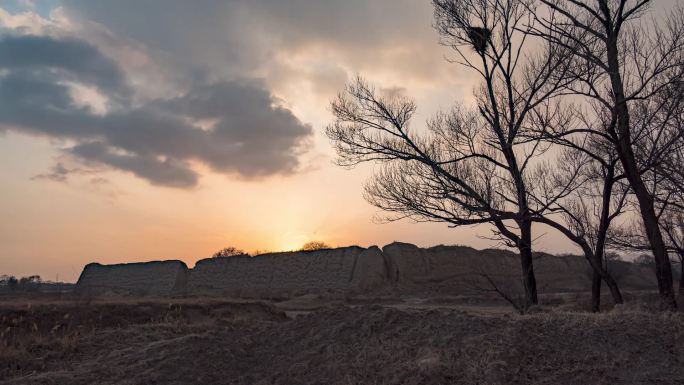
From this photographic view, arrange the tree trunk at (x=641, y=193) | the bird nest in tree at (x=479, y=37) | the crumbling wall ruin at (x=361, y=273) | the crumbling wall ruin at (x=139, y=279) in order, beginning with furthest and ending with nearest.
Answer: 1. the crumbling wall ruin at (x=139, y=279)
2. the crumbling wall ruin at (x=361, y=273)
3. the bird nest in tree at (x=479, y=37)
4. the tree trunk at (x=641, y=193)

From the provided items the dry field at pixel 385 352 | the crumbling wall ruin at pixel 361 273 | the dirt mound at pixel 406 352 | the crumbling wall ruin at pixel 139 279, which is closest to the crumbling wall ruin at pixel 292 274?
the crumbling wall ruin at pixel 361 273

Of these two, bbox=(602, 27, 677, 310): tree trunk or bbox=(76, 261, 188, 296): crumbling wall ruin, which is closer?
bbox=(602, 27, 677, 310): tree trunk

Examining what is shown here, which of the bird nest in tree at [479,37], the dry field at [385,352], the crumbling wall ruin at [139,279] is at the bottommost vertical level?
the dry field at [385,352]

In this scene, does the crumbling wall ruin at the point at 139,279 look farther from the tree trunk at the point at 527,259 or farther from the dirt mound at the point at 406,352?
the dirt mound at the point at 406,352

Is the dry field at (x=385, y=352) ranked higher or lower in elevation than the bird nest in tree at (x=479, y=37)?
lower

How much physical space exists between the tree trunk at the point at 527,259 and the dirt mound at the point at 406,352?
550cm

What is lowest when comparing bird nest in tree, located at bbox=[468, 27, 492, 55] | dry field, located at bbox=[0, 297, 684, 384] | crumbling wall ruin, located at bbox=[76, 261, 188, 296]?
dry field, located at bbox=[0, 297, 684, 384]

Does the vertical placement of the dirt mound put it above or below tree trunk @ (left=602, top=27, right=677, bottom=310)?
below

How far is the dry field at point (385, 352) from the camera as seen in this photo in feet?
17.6

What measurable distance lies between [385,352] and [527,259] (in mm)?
7260

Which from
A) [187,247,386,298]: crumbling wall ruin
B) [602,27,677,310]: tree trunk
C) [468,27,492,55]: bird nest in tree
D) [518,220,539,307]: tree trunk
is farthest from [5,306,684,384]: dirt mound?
[187,247,386,298]: crumbling wall ruin

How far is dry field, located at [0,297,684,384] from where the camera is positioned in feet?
17.6

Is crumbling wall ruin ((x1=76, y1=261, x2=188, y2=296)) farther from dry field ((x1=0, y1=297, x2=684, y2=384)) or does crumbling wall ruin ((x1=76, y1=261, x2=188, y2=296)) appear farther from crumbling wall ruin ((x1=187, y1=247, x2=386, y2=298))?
dry field ((x1=0, y1=297, x2=684, y2=384))

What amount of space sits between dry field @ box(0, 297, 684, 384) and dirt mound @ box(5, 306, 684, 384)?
1 centimetres
